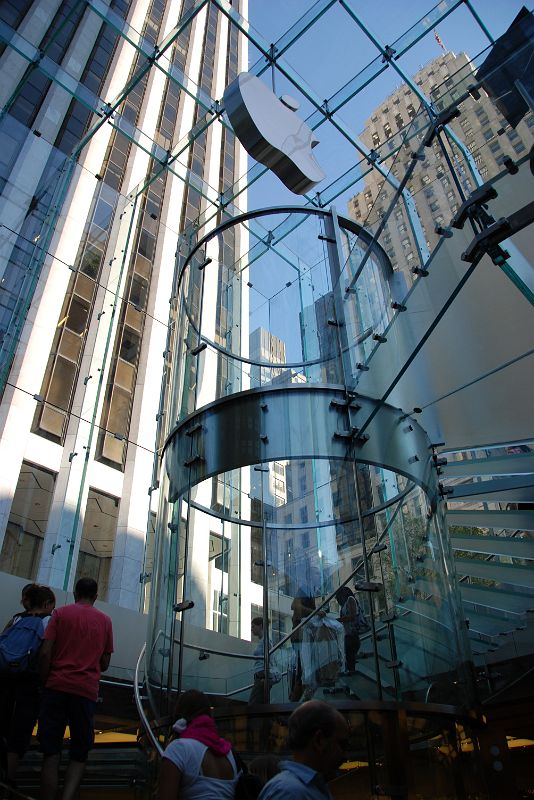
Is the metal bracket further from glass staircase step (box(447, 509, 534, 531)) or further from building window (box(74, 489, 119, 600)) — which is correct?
building window (box(74, 489, 119, 600))

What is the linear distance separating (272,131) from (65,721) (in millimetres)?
7730

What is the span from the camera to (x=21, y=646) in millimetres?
3486

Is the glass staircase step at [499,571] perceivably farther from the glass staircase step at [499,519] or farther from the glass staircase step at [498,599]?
the glass staircase step at [499,519]

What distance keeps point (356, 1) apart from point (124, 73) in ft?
44.0

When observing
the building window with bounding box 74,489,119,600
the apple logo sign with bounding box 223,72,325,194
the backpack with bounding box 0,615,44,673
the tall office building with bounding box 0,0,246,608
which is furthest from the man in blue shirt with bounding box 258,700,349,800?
the building window with bounding box 74,489,119,600

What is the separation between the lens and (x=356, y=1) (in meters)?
11.0

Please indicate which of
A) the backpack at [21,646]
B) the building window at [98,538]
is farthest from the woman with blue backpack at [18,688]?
the building window at [98,538]

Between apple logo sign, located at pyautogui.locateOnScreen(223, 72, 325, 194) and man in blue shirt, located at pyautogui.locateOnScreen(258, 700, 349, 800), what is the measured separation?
7846 mm

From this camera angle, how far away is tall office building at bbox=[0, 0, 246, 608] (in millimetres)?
10664

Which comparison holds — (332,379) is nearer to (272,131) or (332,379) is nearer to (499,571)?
(499,571)

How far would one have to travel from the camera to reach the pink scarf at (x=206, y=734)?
7.84ft

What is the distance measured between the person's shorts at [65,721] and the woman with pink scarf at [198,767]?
1.07 meters

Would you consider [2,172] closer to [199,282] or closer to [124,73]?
[199,282]

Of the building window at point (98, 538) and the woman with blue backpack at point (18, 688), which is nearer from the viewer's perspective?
the woman with blue backpack at point (18, 688)
